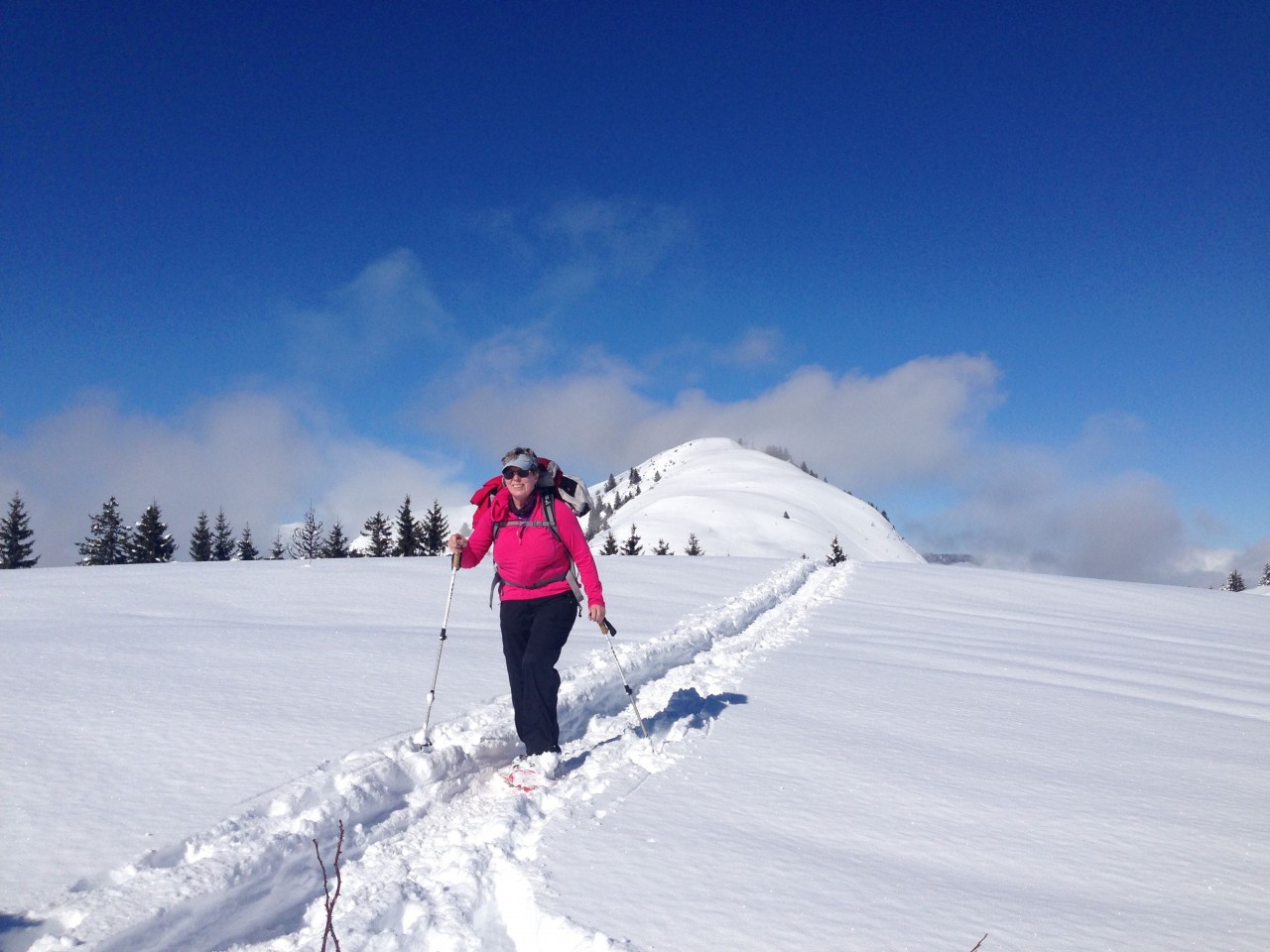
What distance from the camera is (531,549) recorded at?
4840mm

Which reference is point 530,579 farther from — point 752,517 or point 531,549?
point 752,517

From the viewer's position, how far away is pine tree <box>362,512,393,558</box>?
50.3 metres

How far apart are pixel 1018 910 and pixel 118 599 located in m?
10.7

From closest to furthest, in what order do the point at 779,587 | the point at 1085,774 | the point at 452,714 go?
the point at 1085,774, the point at 452,714, the point at 779,587

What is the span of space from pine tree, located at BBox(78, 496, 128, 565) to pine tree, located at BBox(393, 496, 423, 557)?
1633 centimetres

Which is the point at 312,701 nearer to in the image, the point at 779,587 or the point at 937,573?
the point at 779,587

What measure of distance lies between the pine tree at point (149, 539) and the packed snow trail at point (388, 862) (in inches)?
1896

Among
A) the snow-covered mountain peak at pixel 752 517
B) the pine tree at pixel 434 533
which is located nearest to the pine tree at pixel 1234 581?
the snow-covered mountain peak at pixel 752 517

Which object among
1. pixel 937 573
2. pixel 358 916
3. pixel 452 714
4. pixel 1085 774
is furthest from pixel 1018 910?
pixel 937 573

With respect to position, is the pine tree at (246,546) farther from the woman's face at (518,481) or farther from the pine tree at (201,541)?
the woman's face at (518,481)

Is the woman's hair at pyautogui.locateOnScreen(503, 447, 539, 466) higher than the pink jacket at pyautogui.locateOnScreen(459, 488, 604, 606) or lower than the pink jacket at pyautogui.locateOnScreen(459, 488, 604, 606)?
higher

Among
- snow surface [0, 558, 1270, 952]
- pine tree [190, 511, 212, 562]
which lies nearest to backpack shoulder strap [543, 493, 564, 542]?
snow surface [0, 558, 1270, 952]

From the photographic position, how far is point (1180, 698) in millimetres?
7617

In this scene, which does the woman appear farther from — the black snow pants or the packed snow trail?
the packed snow trail
